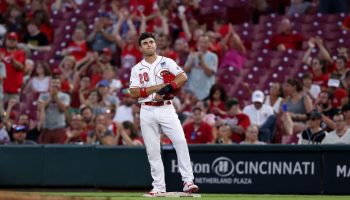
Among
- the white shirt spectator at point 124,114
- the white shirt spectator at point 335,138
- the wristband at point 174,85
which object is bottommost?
the white shirt spectator at point 335,138

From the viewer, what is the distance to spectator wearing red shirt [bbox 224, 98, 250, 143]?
16516 millimetres

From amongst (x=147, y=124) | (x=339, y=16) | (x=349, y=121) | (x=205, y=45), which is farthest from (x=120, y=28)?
(x=147, y=124)

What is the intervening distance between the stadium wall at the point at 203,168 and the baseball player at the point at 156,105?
2567mm

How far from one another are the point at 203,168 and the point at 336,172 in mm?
1952

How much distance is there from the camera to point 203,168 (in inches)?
587

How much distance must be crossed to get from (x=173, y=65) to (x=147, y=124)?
Answer: 790 mm

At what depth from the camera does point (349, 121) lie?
49.8ft

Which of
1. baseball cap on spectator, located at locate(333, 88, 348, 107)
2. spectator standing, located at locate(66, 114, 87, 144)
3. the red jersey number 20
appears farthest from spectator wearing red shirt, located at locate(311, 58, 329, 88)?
the red jersey number 20

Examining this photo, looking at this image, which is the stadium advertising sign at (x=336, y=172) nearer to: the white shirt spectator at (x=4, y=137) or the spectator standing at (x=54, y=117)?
the spectator standing at (x=54, y=117)

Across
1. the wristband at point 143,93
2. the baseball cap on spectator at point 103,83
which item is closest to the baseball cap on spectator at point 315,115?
the wristband at point 143,93

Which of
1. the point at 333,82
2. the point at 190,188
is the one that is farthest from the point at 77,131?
the point at 190,188

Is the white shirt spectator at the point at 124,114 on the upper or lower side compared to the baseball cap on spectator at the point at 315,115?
lower

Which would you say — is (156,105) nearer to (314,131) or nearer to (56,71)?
(314,131)

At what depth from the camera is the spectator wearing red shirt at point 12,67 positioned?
65.4 feet
